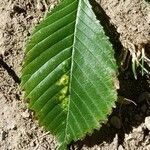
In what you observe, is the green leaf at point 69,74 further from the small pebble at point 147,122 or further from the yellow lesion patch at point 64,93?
the small pebble at point 147,122

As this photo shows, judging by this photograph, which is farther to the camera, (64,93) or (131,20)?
(131,20)

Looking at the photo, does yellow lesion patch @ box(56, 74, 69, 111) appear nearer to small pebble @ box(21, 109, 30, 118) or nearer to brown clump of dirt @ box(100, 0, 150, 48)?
small pebble @ box(21, 109, 30, 118)

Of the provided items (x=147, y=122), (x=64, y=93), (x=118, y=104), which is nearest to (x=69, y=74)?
(x=64, y=93)

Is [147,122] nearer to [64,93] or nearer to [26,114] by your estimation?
[64,93]

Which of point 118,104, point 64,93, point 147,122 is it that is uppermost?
point 64,93

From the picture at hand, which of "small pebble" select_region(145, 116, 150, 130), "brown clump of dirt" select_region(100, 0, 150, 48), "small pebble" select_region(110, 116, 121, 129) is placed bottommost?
"small pebble" select_region(145, 116, 150, 130)

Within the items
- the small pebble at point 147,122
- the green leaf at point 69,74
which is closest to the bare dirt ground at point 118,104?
the small pebble at point 147,122

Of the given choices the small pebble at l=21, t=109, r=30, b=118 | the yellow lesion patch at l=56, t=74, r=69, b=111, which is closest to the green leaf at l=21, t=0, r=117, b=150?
the yellow lesion patch at l=56, t=74, r=69, b=111
